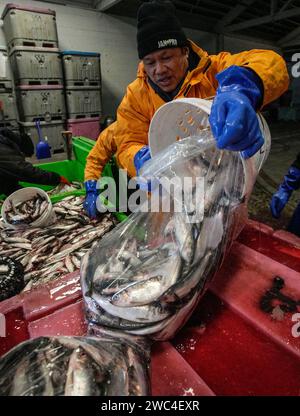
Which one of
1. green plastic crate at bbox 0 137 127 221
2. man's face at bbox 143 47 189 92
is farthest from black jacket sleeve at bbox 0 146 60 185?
man's face at bbox 143 47 189 92

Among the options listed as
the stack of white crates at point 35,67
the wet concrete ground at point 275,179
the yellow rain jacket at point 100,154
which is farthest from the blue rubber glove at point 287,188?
the stack of white crates at point 35,67

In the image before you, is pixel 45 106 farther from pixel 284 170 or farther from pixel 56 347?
pixel 56 347

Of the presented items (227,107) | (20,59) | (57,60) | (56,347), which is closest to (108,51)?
(57,60)

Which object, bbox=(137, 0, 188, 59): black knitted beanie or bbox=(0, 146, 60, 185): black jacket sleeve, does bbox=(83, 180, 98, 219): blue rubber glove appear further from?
bbox=(137, 0, 188, 59): black knitted beanie

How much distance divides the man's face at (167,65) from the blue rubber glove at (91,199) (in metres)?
1.48

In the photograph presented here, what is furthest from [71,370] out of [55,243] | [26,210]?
[26,210]

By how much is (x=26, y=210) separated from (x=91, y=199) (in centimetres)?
70

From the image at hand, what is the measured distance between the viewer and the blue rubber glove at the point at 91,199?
2938mm

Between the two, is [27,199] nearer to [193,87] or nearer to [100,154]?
[100,154]

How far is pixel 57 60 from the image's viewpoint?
661cm

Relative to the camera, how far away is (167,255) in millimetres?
895

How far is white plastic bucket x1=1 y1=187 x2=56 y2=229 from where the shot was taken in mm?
2746

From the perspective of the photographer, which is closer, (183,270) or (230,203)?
(183,270)

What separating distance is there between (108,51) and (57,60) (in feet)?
8.58
